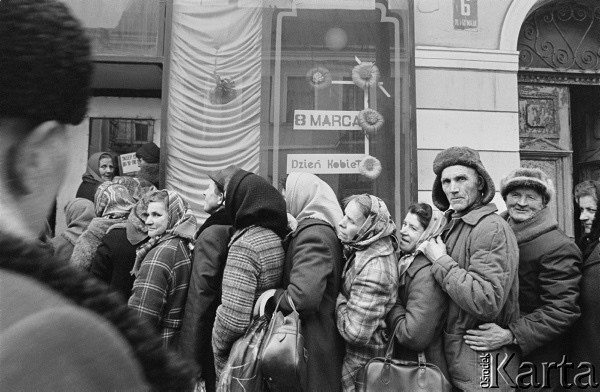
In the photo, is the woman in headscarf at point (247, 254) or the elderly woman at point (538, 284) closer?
the woman in headscarf at point (247, 254)

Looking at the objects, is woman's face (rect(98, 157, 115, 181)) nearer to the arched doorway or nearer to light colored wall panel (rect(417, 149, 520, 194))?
light colored wall panel (rect(417, 149, 520, 194))

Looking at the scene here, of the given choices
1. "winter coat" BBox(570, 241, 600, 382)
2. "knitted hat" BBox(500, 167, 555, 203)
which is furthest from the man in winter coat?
"winter coat" BBox(570, 241, 600, 382)

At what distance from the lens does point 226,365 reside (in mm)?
3537

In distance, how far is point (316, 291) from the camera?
358 centimetres

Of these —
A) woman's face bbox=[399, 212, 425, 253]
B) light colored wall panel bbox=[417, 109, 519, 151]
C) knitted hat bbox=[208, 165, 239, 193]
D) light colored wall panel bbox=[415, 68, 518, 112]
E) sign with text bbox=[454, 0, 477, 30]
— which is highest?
sign with text bbox=[454, 0, 477, 30]

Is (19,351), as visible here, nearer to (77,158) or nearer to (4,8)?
(4,8)

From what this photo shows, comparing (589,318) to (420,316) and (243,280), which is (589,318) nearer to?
(420,316)

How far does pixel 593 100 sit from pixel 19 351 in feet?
28.7

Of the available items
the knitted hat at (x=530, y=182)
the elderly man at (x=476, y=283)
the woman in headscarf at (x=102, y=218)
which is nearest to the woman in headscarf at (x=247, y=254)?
the elderly man at (x=476, y=283)

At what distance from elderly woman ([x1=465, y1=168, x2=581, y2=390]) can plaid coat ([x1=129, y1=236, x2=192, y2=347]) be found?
1802 millimetres

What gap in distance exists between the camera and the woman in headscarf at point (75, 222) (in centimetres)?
496

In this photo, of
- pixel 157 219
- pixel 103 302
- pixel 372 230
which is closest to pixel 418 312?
pixel 372 230

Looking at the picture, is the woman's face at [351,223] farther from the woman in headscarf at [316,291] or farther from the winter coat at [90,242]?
the winter coat at [90,242]

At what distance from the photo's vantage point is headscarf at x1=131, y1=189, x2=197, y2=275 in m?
4.08
